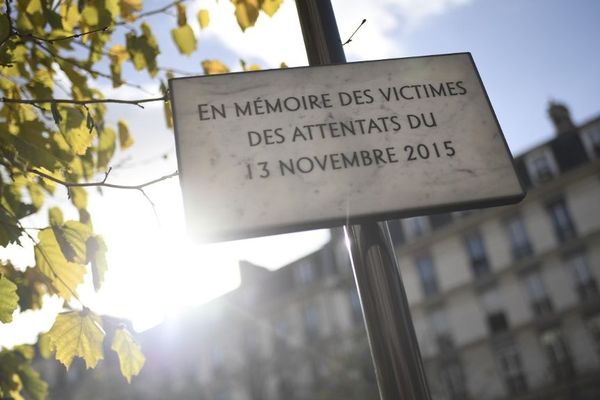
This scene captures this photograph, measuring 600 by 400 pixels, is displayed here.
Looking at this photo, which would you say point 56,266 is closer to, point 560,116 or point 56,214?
point 56,214

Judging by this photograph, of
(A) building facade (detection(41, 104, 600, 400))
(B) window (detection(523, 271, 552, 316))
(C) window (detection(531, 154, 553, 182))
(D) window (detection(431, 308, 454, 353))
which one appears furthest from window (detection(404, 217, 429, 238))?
(C) window (detection(531, 154, 553, 182))

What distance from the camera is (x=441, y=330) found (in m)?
26.3

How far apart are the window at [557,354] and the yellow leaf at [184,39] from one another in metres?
23.5

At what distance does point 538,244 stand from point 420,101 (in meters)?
25.5

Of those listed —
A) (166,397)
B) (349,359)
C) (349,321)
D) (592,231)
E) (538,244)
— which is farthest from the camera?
(166,397)

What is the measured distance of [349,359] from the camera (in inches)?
859

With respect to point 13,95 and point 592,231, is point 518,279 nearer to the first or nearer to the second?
point 592,231

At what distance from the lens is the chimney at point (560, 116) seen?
2706cm

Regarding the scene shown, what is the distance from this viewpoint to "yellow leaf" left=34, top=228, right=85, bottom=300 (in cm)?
218

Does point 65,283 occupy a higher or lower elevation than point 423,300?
lower

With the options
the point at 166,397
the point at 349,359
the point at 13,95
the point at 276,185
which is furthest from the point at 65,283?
the point at 166,397

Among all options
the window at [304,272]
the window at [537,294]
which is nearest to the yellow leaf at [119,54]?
the window at [537,294]

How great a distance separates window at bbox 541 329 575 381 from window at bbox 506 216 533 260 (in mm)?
3695

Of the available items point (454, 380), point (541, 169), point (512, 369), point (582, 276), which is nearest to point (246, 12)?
point (582, 276)
